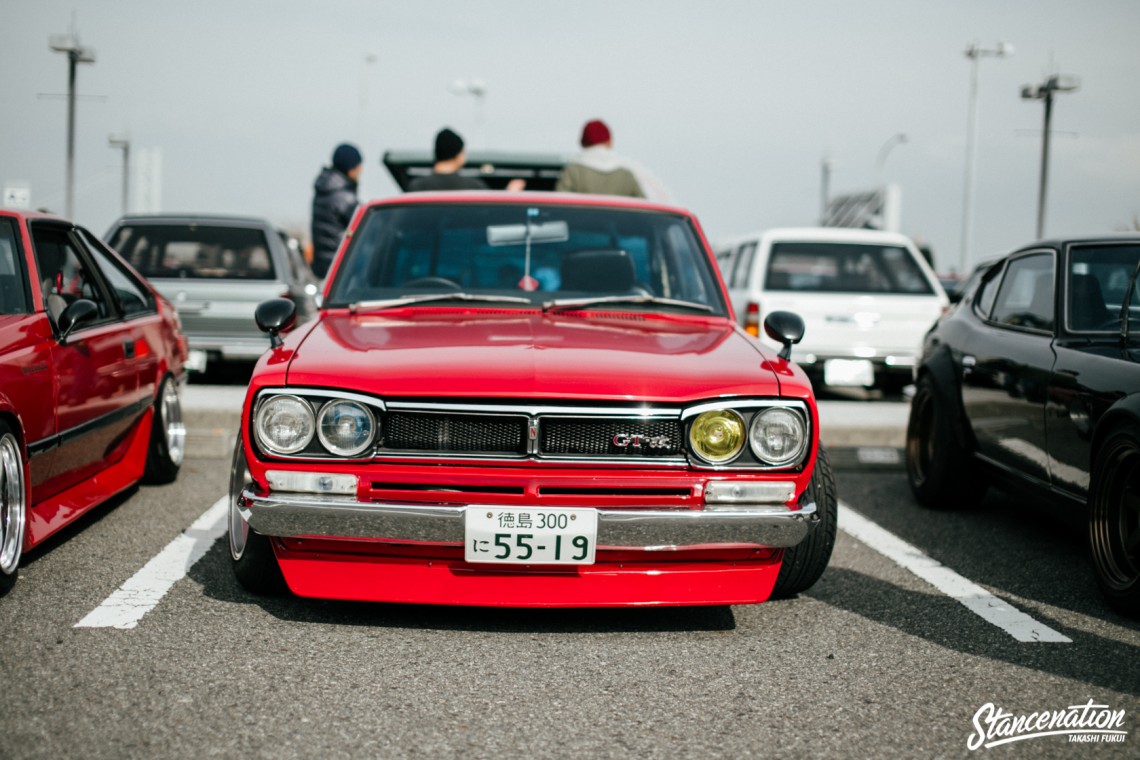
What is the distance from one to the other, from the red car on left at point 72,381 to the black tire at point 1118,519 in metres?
3.87

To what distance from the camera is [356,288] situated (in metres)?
5.00

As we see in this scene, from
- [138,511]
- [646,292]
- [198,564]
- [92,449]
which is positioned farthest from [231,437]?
[646,292]

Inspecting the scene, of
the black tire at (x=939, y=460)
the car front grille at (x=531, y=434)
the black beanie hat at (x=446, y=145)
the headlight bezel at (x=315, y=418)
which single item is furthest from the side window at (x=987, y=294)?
the headlight bezel at (x=315, y=418)

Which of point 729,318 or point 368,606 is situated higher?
point 729,318

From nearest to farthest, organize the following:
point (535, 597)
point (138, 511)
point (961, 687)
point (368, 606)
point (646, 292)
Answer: point (961, 687)
point (535, 597)
point (368, 606)
point (646, 292)
point (138, 511)

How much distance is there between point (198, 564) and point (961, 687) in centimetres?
286

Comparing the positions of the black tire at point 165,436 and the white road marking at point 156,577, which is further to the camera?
the black tire at point 165,436

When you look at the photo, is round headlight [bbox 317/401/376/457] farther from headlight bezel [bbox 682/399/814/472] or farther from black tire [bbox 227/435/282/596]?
headlight bezel [bbox 682/399/814/472]

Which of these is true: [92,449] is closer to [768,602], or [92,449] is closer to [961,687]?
[768,602]

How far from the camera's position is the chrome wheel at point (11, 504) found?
4.22 metres

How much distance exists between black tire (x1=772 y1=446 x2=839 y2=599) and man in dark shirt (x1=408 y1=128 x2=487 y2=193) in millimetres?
4039

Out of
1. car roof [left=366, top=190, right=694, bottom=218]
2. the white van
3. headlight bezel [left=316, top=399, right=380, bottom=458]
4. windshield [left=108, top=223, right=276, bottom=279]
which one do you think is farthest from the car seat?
windshield [left=108, top=223, right=276, bottom=279]

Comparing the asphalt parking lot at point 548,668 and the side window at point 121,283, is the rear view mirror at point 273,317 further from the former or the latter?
the side window at point 121,283

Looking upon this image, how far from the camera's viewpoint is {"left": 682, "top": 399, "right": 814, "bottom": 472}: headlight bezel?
12.3ft
